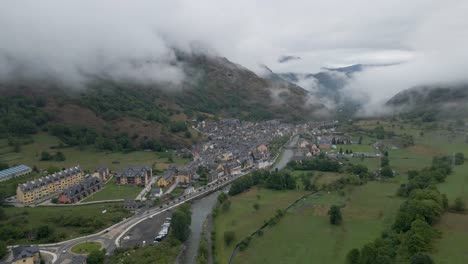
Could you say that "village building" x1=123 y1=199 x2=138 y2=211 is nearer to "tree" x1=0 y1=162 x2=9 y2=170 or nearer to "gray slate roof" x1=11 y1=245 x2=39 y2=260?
"gray slate roof" x1=11 y1=245 x2=39 y2=260

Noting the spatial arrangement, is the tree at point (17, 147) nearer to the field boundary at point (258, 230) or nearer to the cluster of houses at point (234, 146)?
the cluster of houses at point (234, 146)

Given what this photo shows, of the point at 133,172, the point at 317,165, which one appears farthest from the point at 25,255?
the point at 317,165

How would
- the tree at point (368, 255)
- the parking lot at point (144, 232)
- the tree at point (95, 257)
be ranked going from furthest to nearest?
the parking lot at point (144, 232) → the tree at point (95, 257) → the tree at point (368, 255)

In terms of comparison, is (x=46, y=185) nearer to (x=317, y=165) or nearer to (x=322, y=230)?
(x=322, y=230)

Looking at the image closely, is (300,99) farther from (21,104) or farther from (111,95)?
(21,104)

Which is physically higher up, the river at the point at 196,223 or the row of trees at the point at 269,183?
the row of trees at the point at 269,183

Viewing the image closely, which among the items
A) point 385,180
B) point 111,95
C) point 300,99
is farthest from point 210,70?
point 385,180

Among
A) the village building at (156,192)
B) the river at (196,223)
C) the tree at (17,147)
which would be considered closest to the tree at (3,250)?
the river at (196,223)
